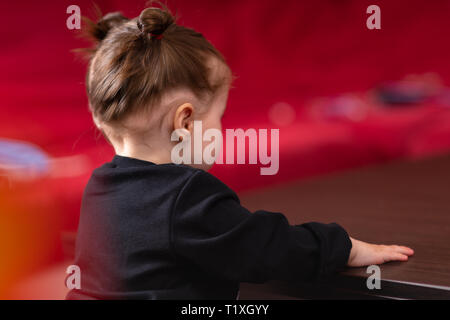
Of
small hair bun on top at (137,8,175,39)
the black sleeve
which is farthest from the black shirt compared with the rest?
small hair bun on top at (137,8,175,39)

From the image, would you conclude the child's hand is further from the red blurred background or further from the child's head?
the red blurred background

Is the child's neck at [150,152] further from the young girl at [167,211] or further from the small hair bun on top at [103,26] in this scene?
the small hair bun on top at [103,26]

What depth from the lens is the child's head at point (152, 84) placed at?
28.6 inches

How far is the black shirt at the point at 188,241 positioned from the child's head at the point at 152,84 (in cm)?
7

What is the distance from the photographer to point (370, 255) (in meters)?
0.72

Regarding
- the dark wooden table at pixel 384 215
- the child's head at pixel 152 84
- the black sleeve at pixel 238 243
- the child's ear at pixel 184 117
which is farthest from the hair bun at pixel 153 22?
the dark wooden table at pixel 384 215

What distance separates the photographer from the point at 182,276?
27.4 inches

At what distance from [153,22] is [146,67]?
0.08 m

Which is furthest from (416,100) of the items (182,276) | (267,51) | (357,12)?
(182,276)

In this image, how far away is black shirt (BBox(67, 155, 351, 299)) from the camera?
0.67 m

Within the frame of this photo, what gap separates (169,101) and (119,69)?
3.3 inches

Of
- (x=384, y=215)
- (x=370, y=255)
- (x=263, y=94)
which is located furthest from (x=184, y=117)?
(x=263, y=94)

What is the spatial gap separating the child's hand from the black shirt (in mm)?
17
